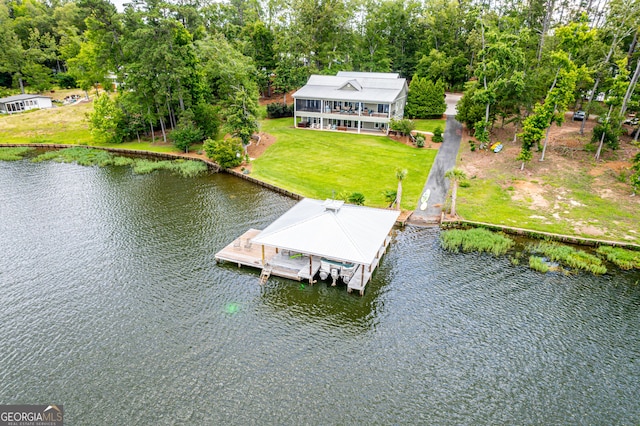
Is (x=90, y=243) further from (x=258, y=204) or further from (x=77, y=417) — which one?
(x=77, y=417)

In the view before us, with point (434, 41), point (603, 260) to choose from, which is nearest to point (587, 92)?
point (434, 41)

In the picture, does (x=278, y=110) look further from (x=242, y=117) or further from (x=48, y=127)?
(x=48, y=127)

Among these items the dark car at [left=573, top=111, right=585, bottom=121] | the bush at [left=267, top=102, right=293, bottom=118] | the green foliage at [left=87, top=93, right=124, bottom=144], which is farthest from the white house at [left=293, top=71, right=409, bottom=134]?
the green foliage at [left=87, top=93, right=124, bottom=144]

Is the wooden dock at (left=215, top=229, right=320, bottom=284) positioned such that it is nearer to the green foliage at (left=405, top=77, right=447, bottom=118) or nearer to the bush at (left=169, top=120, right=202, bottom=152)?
the bush at (left=169, top=120, right=202, bottom=152)

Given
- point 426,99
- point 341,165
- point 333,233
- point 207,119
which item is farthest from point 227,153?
point 426,99

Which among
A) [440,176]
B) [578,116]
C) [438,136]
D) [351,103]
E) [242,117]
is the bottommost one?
[440,176]

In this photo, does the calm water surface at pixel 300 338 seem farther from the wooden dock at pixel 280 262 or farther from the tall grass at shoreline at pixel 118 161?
the tall grass at shoreline at pixel 118 161

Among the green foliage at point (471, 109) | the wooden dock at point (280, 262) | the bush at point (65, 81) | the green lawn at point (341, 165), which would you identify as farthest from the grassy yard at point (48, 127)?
the green foliage at point (471, 109)
